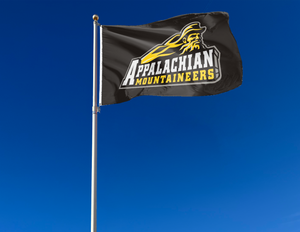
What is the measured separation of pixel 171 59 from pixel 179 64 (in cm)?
37

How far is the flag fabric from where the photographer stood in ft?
28.5

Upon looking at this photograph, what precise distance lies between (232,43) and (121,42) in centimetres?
383

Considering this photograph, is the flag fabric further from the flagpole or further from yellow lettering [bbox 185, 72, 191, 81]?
the flagpole

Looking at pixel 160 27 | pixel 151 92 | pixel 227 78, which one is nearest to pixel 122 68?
pixel 151 92

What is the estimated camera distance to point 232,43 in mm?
9102

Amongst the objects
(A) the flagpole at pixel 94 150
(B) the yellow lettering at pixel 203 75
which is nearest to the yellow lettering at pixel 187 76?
(B) the yellow lettering at pixel 203 75

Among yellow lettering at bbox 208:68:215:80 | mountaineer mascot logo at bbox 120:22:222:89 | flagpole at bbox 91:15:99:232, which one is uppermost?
mountaineer mascot logo at bbox 120:22:222:89

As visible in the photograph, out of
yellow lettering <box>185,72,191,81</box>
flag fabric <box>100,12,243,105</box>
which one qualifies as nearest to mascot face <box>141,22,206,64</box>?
flag fabric <box>100,12,243,105</box>

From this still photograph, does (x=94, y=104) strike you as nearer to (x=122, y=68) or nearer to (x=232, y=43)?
(x=122, y=68)

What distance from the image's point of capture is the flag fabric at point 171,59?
8.69 meters

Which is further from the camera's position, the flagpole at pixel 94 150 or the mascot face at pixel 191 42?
the mascot face at pixel 191 42

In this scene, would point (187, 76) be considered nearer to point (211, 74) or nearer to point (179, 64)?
point (179, 64)

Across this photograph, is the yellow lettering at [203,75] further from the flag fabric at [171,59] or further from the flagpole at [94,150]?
the flagpole at [94,150]

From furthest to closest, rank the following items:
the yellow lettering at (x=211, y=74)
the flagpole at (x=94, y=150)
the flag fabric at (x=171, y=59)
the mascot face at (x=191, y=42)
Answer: the mascot face at (x=191, y=42) < the flag fabric at (x=171, y=59) < the yellow lettering at (x=211, y=74) < the flagpole at (x=94, y=150)
